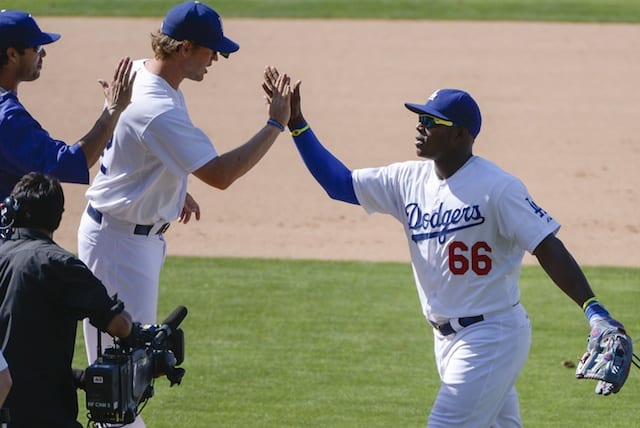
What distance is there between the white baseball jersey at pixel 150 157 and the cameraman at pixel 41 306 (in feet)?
3.03

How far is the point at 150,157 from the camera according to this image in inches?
226

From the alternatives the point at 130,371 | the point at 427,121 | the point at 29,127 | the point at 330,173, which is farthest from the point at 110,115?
the point at 427,121

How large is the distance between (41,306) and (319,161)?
66.5 inches

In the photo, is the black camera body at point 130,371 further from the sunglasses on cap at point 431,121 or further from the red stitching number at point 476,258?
the sunglasses on cap at point 431,121

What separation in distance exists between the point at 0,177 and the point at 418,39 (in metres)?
15.1

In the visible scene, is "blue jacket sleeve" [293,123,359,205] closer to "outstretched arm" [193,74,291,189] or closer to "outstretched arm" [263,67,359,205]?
"outstretched arm" [263,67,359,205]

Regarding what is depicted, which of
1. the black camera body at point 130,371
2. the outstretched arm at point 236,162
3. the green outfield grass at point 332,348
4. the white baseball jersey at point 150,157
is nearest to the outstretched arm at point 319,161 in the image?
the outstretched arm at point 236,162

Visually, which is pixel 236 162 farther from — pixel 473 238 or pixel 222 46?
pixel 473 238

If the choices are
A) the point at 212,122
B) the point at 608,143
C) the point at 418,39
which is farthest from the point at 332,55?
the point at 608,143

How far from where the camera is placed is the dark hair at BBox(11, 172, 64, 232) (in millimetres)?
4711

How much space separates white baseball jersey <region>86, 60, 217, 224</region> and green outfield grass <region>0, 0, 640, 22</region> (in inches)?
629

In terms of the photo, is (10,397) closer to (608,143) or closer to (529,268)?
(529,268)

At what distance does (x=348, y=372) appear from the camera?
26.5 feet

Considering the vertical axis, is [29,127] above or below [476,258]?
above
